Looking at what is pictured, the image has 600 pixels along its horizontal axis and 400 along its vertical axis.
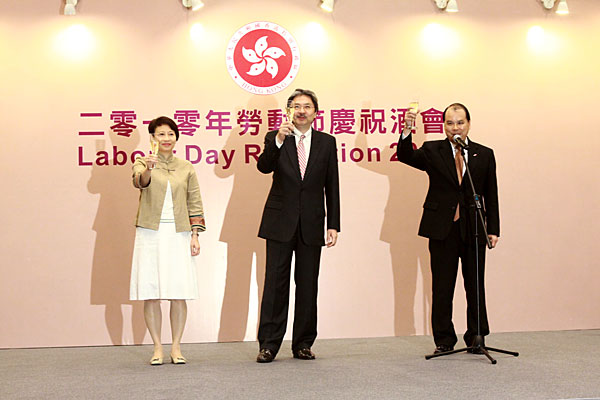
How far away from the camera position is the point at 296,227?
15.0ft

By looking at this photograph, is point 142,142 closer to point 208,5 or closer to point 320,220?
point 208,5

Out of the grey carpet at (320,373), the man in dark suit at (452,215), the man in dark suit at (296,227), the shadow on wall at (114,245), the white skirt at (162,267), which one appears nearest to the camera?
the grey carpet at (320,373)

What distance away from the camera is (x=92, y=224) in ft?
18.5

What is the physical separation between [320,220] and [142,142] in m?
1.84

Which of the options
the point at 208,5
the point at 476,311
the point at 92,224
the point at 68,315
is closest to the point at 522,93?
the point at 476,311

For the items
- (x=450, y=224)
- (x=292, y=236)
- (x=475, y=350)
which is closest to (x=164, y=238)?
(x=292, y=236)

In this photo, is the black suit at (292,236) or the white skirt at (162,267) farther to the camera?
the black suit at (292,236)

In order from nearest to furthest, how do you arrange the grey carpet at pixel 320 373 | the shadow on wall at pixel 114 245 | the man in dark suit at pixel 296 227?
the grey carpet at pixel 320 373 < the man in dark suit at pixel 296 227 < the shadow on wall at pixel 114 245

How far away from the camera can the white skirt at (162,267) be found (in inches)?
176

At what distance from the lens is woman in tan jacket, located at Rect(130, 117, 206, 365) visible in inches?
177

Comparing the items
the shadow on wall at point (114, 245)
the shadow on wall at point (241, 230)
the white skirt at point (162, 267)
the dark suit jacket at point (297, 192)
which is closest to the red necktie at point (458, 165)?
the dark suit jacket at point (297, 192)

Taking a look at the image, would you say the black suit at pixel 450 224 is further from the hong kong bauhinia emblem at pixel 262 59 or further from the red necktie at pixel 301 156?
the hong kong bauhinia emblem at pixel 262 59

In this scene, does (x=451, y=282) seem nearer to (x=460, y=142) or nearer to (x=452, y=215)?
(x=452, y=215)

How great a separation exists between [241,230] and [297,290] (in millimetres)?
1231
